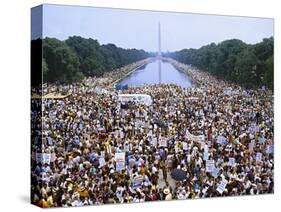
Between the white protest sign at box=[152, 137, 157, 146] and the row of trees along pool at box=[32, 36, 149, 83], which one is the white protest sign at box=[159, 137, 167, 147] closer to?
the white protest sign at box=[152, 137, 157, 146]

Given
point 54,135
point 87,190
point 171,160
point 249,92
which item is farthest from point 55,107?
point 249,92

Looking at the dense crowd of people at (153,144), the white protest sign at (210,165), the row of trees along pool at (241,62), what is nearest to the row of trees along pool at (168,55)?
the row of trees along pool at (241,62)

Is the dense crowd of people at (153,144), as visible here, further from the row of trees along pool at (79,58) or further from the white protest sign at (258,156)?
the row of trees along pool at (79,58)

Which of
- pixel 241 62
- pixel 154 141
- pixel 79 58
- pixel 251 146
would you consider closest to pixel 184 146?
pixel 154 141

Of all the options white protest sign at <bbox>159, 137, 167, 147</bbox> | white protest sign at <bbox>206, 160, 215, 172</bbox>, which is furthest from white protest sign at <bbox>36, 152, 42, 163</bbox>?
white protest sign at <bbox>206, 160, 215, 172</bbox>

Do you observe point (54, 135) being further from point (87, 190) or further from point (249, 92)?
point (249, 92)

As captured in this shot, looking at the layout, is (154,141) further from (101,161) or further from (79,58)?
(79,58)
